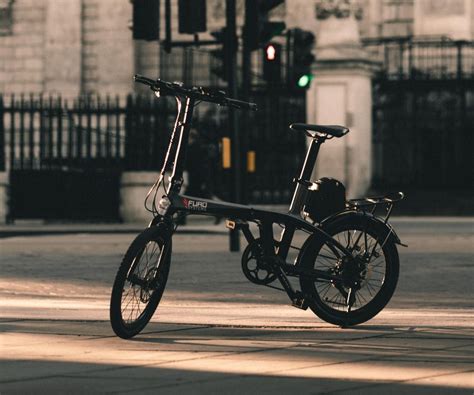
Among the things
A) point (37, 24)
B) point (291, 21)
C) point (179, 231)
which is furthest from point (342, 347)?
point (37, 24)

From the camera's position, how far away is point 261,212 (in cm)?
890

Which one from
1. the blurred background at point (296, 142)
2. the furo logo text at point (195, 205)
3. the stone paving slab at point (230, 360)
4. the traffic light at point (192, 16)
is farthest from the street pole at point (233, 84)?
the furo logo text at point (195, 205)

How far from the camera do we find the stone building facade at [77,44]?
39.0 metres

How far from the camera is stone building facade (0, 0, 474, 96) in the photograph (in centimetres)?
3903

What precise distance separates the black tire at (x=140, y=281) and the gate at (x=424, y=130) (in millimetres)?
19644

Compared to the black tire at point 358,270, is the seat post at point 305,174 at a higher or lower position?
higher

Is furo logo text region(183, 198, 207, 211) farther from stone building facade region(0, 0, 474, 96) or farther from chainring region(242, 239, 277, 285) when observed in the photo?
stone building facade region(0, 0, 474, 96)

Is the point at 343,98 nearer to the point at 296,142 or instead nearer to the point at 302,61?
the point at 296,142

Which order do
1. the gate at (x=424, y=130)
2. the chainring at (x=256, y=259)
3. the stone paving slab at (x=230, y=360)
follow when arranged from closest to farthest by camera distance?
the stone paving slab at (x=230, y=360) → the chainring at (x=256, y=259) → the gate at (x=424, y=130)

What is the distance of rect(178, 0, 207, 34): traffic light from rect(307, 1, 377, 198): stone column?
9.85 meters

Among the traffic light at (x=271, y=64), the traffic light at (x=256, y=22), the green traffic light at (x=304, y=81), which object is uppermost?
the traffic light at (x=256, y=22)

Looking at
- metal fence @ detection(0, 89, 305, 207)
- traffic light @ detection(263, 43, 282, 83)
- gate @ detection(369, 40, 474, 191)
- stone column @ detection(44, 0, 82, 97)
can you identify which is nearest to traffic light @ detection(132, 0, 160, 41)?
traffic light @ detection(263, 43, 282, 83)

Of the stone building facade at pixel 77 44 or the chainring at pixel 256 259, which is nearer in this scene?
the chainring at pixel 256 259

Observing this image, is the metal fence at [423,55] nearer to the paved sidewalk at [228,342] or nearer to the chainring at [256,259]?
the paved sidewalk at [228,342]
